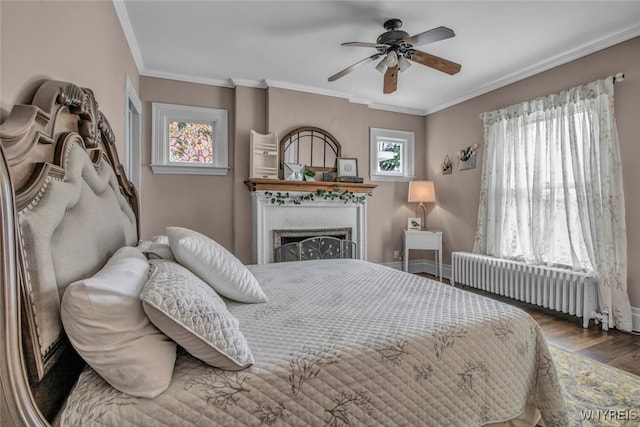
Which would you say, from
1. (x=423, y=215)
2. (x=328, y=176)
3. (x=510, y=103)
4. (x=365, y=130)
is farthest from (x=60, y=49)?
(x=423, y=215)

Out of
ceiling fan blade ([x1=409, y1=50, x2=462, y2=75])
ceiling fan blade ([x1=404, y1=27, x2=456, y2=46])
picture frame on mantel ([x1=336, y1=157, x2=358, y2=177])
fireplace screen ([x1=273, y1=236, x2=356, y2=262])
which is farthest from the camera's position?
picture frame on mantel ([x1=336, y1=157, x2=358, y2=177])

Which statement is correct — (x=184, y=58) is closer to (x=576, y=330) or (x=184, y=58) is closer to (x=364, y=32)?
(x=364, y=32)

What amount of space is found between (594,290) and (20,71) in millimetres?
4114

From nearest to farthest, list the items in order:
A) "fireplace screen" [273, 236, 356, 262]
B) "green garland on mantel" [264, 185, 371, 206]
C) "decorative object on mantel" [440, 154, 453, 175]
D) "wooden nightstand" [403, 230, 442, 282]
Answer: "green garland on mantel" [264, 185, 371, 206]
"fireplace screen" [273, 236, 356, 262]
"wooden nightstand" [403, 230, 442, 282]
"decorative object on mantel" [440, 154, 453, 175]

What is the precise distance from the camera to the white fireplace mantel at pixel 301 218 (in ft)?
12.5

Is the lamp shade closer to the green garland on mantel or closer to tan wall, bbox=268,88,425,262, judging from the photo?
tan wall, bbox=268,88,425,262

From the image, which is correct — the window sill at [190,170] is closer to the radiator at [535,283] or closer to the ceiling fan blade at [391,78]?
the ceiling fan blade at [391,78]

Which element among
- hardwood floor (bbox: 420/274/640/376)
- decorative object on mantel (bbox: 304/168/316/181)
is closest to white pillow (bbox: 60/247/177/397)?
hardwood floor (bbox: 420/274/640/376)

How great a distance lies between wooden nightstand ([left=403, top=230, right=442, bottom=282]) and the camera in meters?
4.53

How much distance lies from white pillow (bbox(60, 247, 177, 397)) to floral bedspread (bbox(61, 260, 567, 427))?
0.05 metres

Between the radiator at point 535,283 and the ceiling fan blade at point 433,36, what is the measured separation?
2448mm

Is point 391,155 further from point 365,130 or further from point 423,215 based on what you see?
point 423,215

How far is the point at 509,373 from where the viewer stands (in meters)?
1.30

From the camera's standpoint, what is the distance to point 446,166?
4.69 metres
